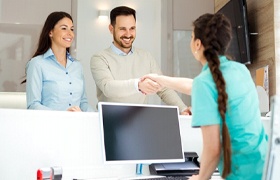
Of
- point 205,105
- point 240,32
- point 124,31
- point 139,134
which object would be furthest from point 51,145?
point 240,32

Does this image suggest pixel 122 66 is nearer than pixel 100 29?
Yes

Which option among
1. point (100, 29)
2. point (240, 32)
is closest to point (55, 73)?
point (240, 32)

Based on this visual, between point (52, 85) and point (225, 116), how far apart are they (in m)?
1.48

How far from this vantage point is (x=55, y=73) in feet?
8.66

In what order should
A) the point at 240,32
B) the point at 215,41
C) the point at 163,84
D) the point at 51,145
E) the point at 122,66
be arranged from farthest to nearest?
the point at 240,32
the point at 122,66
the point at 163,84
the point at 51,145
the point at 215,41

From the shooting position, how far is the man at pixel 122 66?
2.82 meters

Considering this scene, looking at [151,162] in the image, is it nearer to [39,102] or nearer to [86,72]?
[39,102]

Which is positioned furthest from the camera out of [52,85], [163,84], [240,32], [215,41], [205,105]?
[240,32]

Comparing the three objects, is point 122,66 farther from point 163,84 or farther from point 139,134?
point 139,134

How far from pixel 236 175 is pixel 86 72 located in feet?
11.1

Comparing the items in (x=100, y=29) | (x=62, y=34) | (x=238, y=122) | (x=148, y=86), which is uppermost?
(x=100, y=29)

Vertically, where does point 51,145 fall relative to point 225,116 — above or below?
below

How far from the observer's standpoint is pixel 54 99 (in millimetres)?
2578

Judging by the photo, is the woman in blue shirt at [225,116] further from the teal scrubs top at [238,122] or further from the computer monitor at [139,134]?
the computer monitor at [139,134]
